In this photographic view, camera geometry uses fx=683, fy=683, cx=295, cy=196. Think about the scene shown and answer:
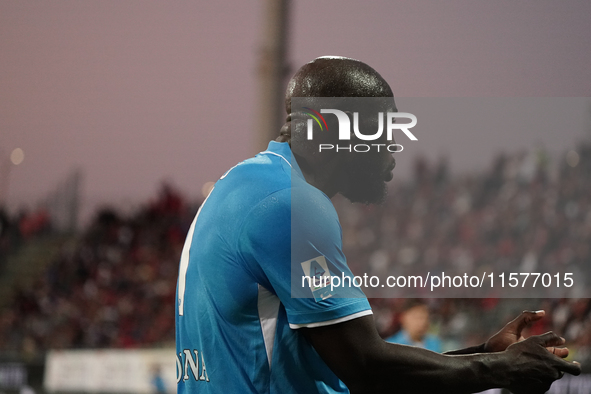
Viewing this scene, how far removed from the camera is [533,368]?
81.0 inches

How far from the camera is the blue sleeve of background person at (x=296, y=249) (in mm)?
1972

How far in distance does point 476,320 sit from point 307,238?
10.4m

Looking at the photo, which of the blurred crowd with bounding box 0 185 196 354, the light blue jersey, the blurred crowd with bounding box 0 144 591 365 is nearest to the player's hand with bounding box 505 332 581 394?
the light blue jersey

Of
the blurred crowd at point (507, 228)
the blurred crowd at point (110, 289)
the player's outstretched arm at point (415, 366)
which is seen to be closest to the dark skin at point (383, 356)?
the player's outstretched arm at point (415, 366)

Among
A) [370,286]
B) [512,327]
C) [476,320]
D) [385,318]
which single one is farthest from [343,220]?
[385,318]

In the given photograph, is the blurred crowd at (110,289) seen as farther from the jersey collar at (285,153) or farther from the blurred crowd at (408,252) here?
the jersey collar at (285,153)

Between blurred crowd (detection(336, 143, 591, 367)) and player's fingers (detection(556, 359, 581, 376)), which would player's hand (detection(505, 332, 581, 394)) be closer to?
player's fingers (detection(556, 359, 581, 376))

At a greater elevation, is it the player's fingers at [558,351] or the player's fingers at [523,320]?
the player's fingers at [523,320]

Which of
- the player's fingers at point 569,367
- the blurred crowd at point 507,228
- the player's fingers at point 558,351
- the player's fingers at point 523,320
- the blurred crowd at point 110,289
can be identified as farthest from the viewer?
the blurred crowd at point 110,289

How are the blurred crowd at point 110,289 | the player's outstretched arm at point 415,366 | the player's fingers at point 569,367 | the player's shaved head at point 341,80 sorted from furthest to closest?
the blurred crowd at point 110,289 < the player's shaved head at point 341,80 < the player's fingers at point 569,367 < the player's outstretched arm at point 415,366

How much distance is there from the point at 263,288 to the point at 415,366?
0.50 metres

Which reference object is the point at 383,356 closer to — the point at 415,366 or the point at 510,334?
the point at 415,366

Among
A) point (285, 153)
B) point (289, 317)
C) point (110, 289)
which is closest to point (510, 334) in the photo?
point (289, 317)

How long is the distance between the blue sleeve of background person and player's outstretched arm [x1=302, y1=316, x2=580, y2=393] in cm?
5
